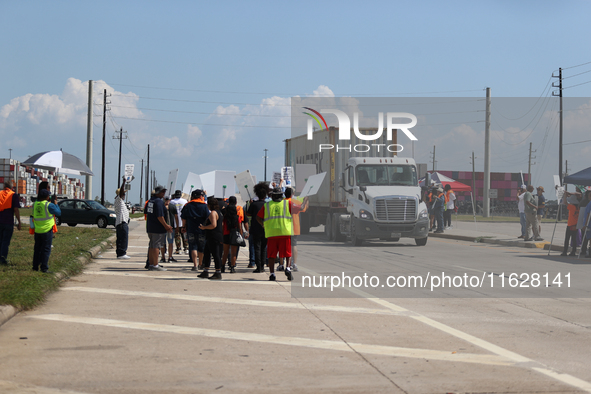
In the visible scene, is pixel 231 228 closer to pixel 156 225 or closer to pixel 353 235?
pixel 156 225

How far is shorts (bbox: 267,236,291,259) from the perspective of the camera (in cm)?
1242

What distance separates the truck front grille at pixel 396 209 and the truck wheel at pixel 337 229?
7.84ft

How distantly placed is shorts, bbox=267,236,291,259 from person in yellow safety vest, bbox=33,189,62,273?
3934mm

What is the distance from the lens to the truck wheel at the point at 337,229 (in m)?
23.8

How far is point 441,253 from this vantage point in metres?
19.8

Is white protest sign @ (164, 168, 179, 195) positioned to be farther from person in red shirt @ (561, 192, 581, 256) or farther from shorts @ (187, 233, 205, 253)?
person in red shirt @ (561, 192, 581, 256)

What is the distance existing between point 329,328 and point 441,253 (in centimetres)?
1263

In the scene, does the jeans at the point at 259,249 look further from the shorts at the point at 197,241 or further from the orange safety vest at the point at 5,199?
the orange safety vest at the point at 5,199

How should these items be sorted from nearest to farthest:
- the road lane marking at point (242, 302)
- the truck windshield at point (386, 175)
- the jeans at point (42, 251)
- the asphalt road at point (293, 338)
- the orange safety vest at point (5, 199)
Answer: the asphalt road at point (293, 338)
the road lane marking at point (242, 302)
the jeans at point (42, 251)
the orange safety vest at point (5, 199)
the truck windshield at point (386, 175)

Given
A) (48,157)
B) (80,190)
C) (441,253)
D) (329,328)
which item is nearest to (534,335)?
(329,328)

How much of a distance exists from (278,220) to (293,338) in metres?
5.37

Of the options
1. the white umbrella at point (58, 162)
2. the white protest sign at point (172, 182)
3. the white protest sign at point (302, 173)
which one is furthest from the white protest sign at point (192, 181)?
the white umbrella at point (58, 162)

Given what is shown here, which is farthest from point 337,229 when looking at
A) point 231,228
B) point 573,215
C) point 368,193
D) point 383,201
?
point 231,228

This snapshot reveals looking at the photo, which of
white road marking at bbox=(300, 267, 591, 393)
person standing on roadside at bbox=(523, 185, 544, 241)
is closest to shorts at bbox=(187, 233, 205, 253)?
white road marking at bbox=(300, 267, 591, 393)
